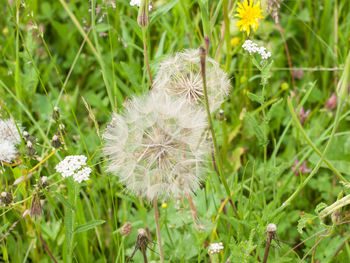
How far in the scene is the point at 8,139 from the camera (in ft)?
7.01

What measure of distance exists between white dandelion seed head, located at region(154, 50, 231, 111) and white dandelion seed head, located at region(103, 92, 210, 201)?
154mm

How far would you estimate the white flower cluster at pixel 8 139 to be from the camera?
6.52ft

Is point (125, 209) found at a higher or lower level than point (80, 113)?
lower

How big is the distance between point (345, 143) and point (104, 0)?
173 centimetres

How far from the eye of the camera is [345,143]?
2719mm

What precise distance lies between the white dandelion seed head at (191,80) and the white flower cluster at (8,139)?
75 centimetres

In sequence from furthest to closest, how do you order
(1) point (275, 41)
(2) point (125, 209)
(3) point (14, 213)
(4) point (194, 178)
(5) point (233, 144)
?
1. (1) point (275, 41)
2. (5) point (233, 144)
3. (2) point (125, 209)
4. (3) point (14, 213)
5. (4) point (194, 178)

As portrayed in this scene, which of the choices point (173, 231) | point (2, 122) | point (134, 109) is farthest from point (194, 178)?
point (2, 122)

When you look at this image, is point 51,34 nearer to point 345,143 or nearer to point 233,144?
point 233,144

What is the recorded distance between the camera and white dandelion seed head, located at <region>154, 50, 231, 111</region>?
1983 mm

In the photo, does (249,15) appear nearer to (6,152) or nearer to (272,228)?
(272,228)

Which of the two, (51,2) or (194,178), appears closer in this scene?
(194,178)

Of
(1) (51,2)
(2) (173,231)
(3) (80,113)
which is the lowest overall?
(2) (173,231)

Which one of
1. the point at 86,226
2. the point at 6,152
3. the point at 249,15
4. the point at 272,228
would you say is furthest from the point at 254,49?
the point at 6,152
